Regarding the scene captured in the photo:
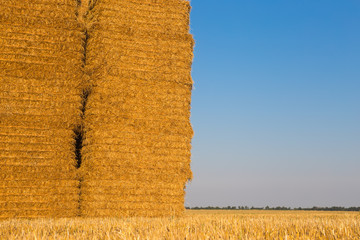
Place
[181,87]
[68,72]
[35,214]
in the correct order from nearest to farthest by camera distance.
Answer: [35,214] → [68,72] → [181,87]

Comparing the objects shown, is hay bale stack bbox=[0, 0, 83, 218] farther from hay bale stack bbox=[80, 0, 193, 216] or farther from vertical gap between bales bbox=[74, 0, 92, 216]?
hay bale stack bbox=[80, 0, 193, 216]

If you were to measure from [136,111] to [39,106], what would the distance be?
2.38m

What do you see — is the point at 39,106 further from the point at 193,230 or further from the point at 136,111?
the point at 193,230

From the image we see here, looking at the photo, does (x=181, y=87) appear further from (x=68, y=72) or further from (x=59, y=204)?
(x=59, y=204)

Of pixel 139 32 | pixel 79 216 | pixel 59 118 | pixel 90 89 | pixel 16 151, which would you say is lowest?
pixel 79 216

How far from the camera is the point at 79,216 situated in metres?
11.1

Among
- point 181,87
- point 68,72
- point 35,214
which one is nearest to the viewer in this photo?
point 35,214

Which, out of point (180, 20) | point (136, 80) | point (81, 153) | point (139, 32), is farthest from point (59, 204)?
point (180, 20)

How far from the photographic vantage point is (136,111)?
11.8 metres

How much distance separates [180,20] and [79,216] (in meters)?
5.87

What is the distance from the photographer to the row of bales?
11.0 meters

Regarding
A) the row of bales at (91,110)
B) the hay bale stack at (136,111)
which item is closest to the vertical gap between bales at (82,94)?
the row of bales at (91,110)

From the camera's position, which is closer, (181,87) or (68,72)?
(68,72)

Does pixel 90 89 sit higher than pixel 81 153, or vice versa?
pixel 90 89
